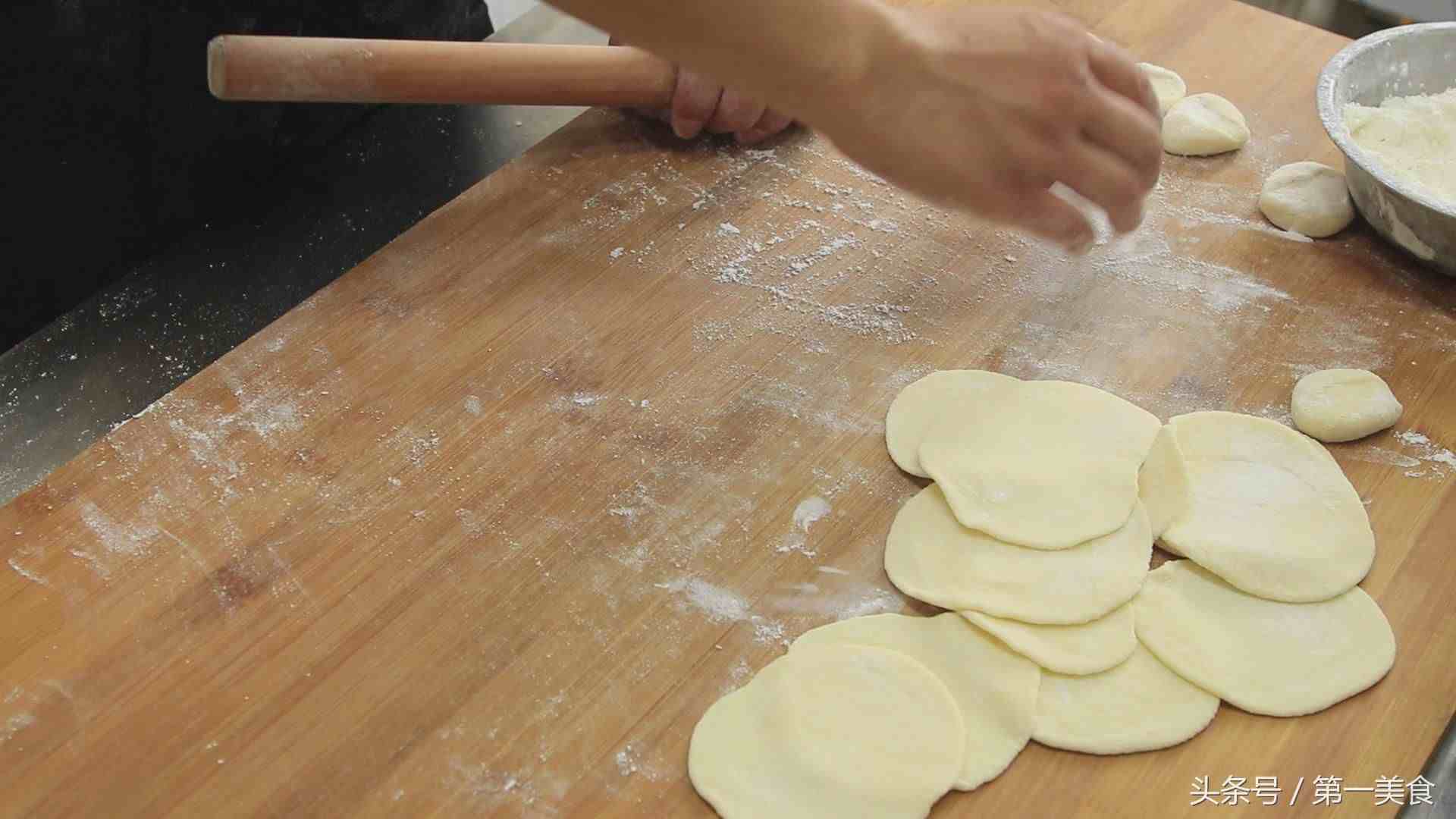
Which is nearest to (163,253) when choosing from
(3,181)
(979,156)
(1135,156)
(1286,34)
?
(3,181)

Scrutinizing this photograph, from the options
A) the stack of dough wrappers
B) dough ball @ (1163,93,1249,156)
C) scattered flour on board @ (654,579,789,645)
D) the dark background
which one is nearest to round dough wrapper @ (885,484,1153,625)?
the stack of dough wrappers

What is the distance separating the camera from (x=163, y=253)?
171cm

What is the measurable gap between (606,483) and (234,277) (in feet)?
2.09

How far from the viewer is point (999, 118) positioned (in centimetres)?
119

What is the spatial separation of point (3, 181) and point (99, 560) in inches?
22.9

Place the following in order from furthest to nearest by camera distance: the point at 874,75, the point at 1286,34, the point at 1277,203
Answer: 1. the point at 1286,34
2. the point at 1277,203
3. the point at 874,75

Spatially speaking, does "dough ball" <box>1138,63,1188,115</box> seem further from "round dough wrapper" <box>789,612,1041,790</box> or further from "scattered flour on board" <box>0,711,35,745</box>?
"scattered flour on board" <box>0,711,35,745</box>

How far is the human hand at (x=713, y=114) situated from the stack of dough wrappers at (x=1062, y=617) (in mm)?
556

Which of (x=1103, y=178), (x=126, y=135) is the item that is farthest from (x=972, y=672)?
(x=126, y=135)

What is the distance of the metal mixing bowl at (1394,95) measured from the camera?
1.55 m

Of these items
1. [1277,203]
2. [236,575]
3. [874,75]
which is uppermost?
[874,75]

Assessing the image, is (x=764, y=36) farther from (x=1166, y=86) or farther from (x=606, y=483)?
(x=1166, y=86)

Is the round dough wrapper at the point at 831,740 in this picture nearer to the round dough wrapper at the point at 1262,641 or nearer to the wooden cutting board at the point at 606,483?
the wooden cutting board at the point at 606,483

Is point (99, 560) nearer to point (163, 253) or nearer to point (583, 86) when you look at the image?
point (163, 253)
